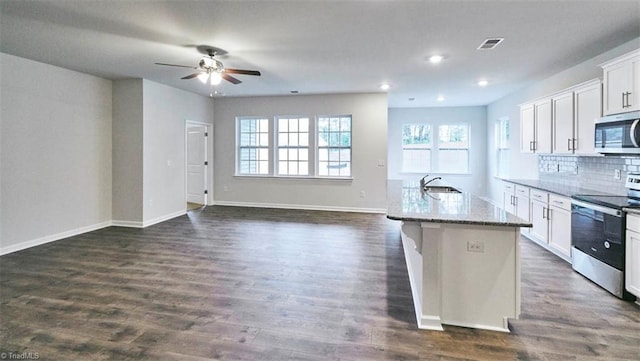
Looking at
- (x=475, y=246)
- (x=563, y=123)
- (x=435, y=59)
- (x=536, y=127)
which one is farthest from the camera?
(x=536, y=127)

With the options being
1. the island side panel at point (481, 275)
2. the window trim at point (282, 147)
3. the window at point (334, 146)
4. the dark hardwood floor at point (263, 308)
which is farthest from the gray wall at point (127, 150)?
the island side panel at point (481, 275)

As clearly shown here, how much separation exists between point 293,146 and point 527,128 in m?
4.74

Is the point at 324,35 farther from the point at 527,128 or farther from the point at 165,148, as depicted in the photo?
the point at 165,148

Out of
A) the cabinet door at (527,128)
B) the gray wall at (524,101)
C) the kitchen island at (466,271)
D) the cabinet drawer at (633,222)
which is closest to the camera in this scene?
the kitchen island at (466,271)

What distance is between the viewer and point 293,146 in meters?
7.64

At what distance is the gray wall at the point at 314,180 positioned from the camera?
7.00 meters

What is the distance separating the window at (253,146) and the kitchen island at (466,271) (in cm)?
578

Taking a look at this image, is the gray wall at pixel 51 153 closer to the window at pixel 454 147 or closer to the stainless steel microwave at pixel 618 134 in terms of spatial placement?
the stainless steel microwave at pixel 618 134

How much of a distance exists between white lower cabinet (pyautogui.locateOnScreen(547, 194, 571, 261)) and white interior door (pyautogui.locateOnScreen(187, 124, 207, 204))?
7036 mm

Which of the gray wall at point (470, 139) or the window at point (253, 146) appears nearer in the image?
the window at point (253, 146)

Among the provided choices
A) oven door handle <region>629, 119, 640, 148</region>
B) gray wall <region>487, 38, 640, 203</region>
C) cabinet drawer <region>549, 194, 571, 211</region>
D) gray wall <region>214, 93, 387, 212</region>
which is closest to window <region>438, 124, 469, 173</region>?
gray wall <region>487, 38, 640, 203</region>

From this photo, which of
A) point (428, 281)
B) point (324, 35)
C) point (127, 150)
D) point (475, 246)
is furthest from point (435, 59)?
point (127, 150)

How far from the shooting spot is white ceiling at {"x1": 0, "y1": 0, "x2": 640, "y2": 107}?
284 cm

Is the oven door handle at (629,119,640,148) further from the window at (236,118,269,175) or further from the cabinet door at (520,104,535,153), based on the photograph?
the window at (236,118,269,175)
